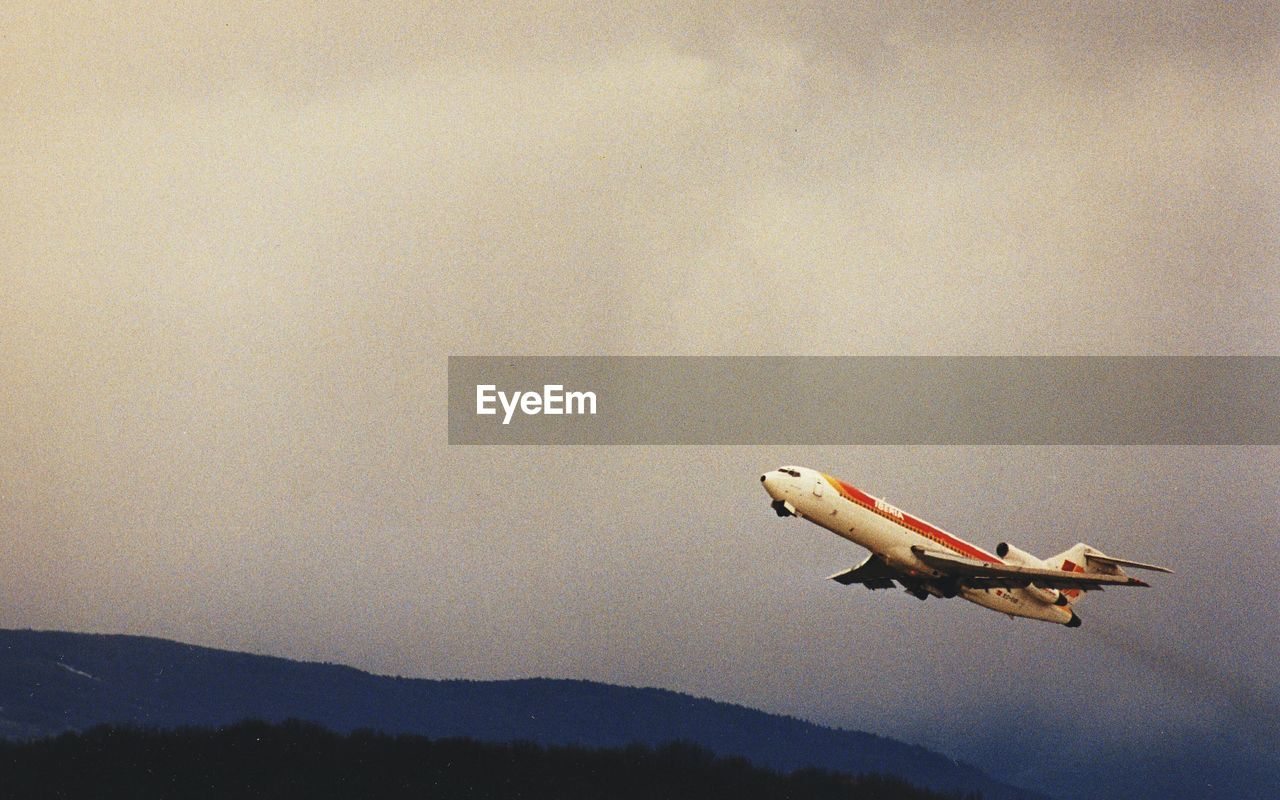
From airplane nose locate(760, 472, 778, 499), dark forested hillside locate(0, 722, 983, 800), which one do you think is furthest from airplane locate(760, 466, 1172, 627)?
dark forested hillside locate(0, 722, 983, 800)

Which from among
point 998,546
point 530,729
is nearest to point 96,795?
Answer: point 530,729

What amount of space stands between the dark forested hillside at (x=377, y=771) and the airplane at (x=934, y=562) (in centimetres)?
3304

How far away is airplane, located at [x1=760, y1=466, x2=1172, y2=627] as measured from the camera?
279ft

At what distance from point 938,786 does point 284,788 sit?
181ft


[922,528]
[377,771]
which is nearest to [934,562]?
[922,528]

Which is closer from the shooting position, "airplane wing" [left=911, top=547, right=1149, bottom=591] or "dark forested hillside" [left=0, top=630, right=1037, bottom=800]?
"airplane wing" [left=911, top=547, right=1149, bottom=591]

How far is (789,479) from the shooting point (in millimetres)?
83938

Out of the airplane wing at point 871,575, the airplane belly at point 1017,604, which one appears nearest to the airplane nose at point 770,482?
the airplane wing at point 871,575

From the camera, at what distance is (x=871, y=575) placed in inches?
3755

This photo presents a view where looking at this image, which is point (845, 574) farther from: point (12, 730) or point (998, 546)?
point (12, 730)

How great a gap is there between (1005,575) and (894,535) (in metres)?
8.47

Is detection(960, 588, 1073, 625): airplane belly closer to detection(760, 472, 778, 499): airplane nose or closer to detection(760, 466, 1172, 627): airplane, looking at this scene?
detection(760, 466, 1172, 627): airplane

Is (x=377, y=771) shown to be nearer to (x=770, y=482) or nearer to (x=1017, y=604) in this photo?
(x=1017, y=604)

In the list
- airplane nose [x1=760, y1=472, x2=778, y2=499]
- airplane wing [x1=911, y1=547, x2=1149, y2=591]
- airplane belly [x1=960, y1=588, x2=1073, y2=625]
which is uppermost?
airplane nose [x1=760, y1=472, x2=778, y2=499]
